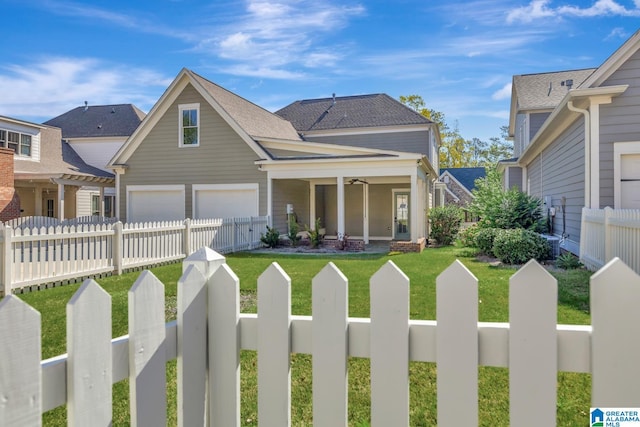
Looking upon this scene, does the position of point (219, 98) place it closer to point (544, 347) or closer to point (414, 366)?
point (414, 366)

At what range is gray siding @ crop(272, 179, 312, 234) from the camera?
15680mm

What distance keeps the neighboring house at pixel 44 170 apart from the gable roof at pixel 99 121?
138 cm

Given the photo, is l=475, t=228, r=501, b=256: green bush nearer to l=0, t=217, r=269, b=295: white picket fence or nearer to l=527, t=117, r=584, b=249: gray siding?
l=527, t=117, r=584, b=249: gray siding

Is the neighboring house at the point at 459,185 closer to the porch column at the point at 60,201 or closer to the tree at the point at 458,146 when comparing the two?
the tree at the point at 458,146

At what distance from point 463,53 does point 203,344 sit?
22701mm

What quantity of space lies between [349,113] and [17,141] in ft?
53.9

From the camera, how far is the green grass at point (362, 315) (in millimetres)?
2842

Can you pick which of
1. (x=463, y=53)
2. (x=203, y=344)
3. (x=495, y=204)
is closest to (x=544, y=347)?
(x=203, y=344)

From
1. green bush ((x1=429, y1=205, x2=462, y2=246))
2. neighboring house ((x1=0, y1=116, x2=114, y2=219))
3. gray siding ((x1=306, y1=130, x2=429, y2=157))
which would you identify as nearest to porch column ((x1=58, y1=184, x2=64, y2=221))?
neighboring house ((x1=0, y1=116, x2=114, y2=219))

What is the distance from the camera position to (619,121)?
28.0 ft

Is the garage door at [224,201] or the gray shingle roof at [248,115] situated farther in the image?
the gray shingle roof at [248,115]

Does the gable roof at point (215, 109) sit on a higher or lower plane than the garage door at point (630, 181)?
higher

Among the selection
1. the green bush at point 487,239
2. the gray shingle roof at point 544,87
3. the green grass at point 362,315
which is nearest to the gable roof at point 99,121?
the green grass at point 362,315

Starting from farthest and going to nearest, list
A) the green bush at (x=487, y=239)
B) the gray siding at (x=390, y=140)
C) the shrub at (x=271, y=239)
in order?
1. the gray siding at (x=390, y=140)
2. the shrub at (x=271, y=239)
3. the green bush at (x=487, y=239)
